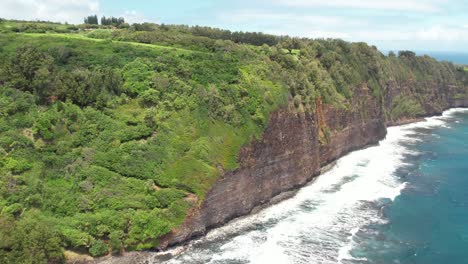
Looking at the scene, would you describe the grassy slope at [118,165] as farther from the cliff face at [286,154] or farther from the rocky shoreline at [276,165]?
the cliff face at [286,154]

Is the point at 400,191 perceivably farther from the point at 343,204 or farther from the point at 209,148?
the point at 209,148

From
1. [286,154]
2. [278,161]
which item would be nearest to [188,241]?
[278,161]

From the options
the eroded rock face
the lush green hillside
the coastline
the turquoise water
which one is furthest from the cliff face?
the turquoise water

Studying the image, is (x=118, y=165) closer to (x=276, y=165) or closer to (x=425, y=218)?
(x=276, y=165)

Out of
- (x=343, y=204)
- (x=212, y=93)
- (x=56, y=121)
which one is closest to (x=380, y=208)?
(x=343, y=204)

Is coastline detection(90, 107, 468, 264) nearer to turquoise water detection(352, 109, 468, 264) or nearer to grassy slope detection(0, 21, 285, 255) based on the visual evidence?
grassy slope detection(0, 21, 285, 255)
